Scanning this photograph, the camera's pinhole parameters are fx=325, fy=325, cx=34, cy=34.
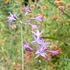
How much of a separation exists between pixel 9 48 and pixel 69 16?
0.69 m

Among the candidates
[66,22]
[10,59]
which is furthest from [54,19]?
[10,59]

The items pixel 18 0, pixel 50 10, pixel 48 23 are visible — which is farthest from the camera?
pixel 18 0

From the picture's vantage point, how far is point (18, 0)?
411 cm

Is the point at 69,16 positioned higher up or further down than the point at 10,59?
higher up

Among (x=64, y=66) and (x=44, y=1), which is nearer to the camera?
(x=64, y=66)

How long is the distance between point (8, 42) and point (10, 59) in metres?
0.38

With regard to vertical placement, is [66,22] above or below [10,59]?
above

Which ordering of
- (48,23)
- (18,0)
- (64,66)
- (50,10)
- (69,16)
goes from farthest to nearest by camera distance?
(18,0), (50,10), (48,23), (69,16), (64,66)

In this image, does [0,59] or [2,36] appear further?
[2,36]

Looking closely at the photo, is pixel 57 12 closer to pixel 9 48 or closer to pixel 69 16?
pixel 69 16

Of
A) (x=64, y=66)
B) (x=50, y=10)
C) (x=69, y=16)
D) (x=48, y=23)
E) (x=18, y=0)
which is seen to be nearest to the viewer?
(x=64, y=66)

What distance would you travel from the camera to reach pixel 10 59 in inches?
123


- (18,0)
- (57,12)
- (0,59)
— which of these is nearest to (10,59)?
(0,59)

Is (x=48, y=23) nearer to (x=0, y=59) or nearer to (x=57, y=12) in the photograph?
(x=57, y=12)
